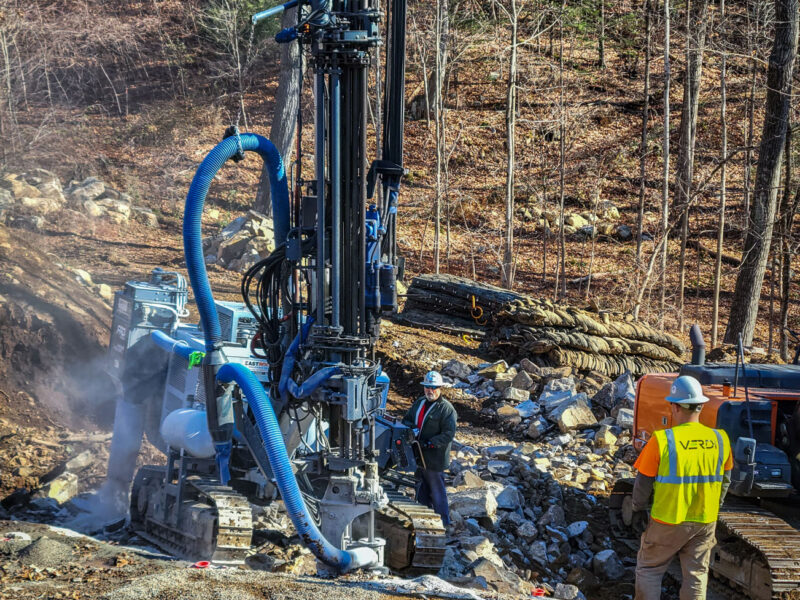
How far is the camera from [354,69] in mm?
Answer: 7051

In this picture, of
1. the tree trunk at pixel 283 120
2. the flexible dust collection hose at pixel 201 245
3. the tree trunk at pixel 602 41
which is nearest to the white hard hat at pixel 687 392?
the flexible dust collection hose at pixel 201 245

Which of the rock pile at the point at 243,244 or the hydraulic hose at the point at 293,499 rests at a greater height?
the rock pile at the point at 243,244

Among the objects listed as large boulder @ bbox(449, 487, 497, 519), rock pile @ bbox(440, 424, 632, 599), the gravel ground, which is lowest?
rock pile @ bbox(440, 424, 632, 599)

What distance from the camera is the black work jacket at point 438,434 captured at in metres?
8.56

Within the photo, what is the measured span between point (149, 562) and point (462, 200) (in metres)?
21.9

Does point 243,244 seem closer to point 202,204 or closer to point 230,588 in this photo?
point 202,204

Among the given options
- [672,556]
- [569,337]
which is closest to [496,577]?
[672,556]

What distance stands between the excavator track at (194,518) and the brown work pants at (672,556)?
10.9ft

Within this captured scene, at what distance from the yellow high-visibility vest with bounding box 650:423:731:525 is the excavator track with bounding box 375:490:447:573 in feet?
7.10

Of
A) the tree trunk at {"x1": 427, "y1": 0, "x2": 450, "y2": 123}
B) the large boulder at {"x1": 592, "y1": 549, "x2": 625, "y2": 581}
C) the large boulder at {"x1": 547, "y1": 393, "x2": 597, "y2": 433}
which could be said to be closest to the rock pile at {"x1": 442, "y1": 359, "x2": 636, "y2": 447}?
the large boulder at {"x1": 547, "y1": 393, "x2": 597, "y2": 433}

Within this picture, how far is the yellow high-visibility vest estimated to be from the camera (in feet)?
19.5

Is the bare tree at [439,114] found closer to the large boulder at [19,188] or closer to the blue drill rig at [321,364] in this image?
the large boulder at [19,188]

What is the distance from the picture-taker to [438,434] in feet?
28.2

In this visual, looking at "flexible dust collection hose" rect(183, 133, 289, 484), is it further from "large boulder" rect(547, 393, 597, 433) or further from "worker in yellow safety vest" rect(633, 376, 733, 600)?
"large boulder" rect(547, 393, 597, 433)
